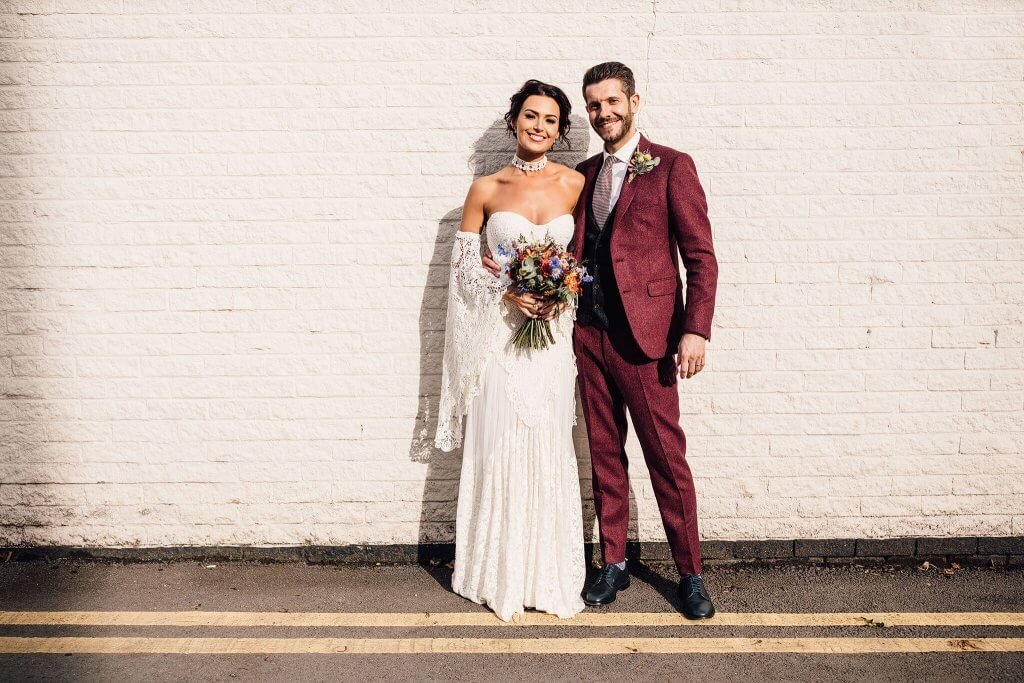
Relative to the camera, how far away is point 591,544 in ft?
15.3

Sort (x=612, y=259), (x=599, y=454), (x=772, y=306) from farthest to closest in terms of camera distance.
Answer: (x=772, y=306)
(x=599, y=454)
(x=612, y=259)

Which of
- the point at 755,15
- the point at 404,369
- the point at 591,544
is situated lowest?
the point at 591,544

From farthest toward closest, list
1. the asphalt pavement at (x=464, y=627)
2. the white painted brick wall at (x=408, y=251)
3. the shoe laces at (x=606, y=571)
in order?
the white painted brick wall at (x=408, y=251), the shoe laces at (x=606, y=571), the asphalt pavement at (x=464, y=627)

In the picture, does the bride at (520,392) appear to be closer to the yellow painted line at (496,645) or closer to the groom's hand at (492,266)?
the groom's hand at (492,266)

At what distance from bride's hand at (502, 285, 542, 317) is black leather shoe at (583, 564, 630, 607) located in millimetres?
1351

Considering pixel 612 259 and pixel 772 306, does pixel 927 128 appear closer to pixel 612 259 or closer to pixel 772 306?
pixel 772 306

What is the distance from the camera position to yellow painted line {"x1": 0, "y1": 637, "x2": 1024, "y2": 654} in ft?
12.1

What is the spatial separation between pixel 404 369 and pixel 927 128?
3026 mm

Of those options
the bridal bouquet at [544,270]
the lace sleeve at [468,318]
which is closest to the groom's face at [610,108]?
the bridal bouquet at [544,270]

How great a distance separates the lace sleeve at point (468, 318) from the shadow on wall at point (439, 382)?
40 centimetres

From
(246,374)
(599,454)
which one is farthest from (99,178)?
(599,454)

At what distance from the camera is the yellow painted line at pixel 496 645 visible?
3676 millimetres

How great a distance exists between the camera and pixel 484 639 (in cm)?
379

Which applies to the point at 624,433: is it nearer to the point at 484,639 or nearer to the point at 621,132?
the point at 484,639
